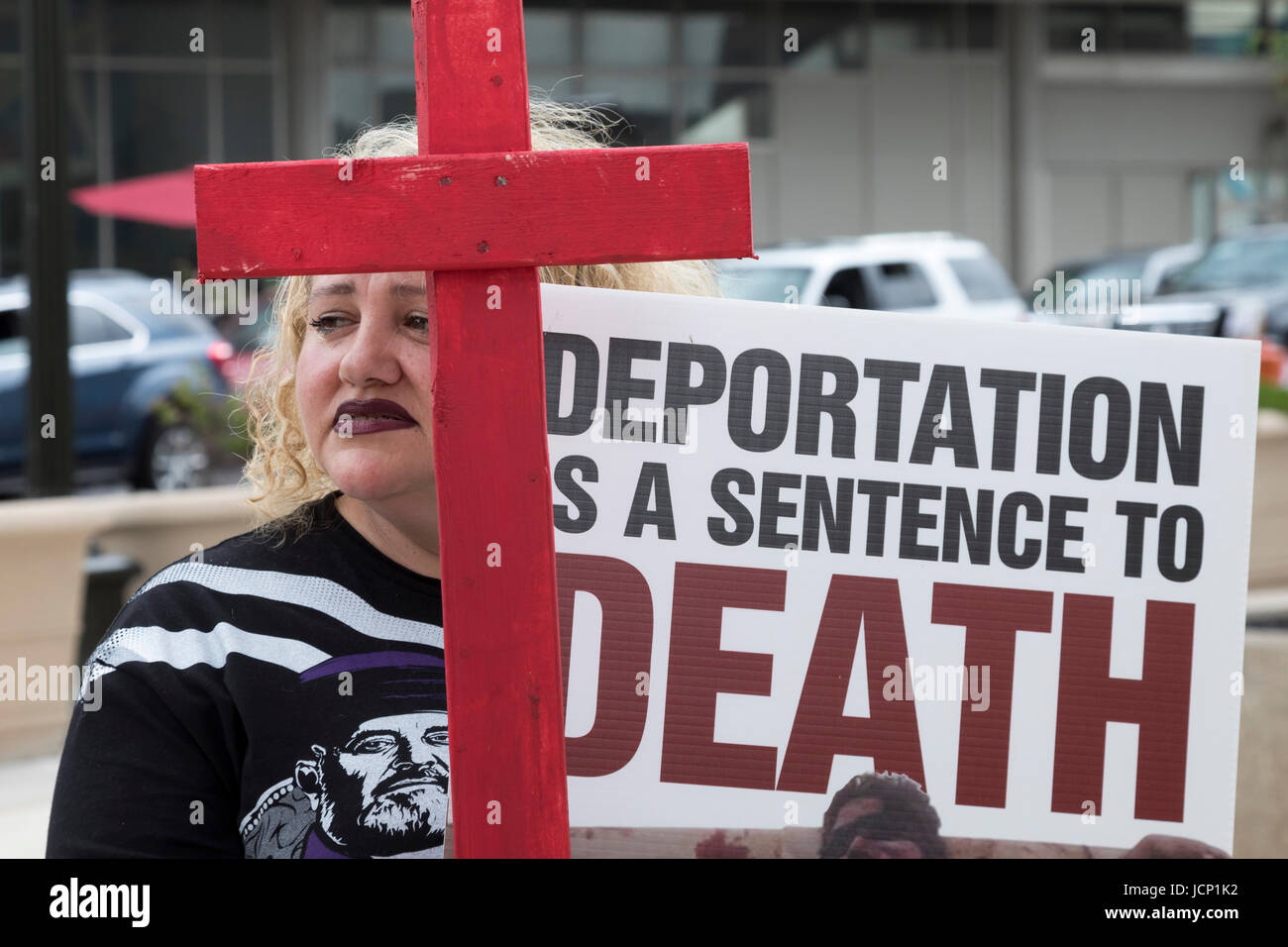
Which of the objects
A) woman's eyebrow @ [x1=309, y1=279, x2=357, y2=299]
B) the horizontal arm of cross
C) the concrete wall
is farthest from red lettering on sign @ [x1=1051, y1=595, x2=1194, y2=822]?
Answer: the concrete wall

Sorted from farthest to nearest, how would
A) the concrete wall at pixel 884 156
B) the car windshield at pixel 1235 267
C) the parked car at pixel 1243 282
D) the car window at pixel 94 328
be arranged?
the concrete wall at pixel 884 156, the car windshield at pixel 1235 267, the parked car at pixel 1243 282, the car window at pixel 94 328

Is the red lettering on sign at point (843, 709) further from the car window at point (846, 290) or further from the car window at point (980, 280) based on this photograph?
the car window at point (980, 280)

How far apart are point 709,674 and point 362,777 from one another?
382 mm

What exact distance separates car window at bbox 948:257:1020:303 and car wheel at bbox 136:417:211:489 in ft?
21.8

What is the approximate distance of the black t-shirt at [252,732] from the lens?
59.8 inches

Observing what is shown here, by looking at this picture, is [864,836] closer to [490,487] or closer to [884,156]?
[490,487]

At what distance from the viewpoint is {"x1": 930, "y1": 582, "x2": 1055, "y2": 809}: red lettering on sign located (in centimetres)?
151

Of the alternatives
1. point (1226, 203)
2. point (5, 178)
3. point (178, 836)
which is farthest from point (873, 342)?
point (1226, 203)

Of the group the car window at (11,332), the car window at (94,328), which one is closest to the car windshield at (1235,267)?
the car window at (94,328)

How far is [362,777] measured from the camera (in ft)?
5.14

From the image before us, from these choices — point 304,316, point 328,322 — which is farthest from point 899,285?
point 328,322

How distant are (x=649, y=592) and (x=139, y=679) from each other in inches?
20.9

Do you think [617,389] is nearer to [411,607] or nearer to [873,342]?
[873,342]

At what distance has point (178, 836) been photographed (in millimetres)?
1516
